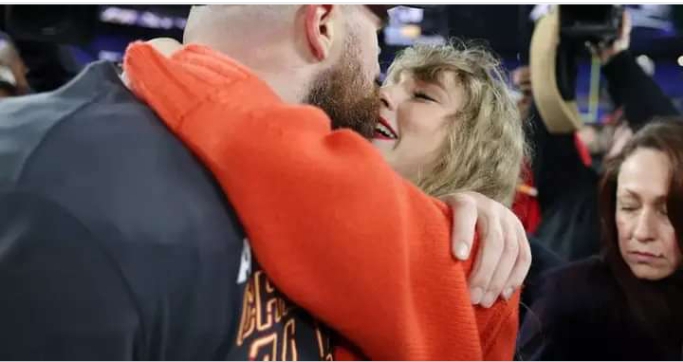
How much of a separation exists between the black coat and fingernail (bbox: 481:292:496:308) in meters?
0.50

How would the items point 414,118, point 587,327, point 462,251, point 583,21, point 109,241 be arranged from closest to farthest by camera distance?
1. point 109,241
2. point 462,251
3. point 414,118
4. point 587,327
5. point 583,21

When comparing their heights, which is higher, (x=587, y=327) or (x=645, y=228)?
(x=645, y=228)

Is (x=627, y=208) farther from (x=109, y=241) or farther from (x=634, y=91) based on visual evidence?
(x=109, y=241)

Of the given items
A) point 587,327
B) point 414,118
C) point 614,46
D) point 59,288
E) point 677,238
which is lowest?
point 587,327

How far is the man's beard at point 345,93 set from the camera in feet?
2.29

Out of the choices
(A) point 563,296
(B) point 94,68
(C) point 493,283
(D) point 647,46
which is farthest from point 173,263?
(D) point 647,46

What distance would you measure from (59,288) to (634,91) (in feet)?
4.48

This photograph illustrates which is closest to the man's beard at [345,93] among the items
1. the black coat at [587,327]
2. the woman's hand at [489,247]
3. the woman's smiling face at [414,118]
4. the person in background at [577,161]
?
the woman's hand at [489,247]

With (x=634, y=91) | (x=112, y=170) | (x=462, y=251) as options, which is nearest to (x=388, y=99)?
(x=462, y=251)

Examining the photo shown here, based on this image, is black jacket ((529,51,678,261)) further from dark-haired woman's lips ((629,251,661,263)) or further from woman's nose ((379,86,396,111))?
woman's nose ((379,86,396,111))

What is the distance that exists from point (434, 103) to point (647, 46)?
147cm

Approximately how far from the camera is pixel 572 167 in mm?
1585

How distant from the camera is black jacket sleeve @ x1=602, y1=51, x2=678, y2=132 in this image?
156 centimetres

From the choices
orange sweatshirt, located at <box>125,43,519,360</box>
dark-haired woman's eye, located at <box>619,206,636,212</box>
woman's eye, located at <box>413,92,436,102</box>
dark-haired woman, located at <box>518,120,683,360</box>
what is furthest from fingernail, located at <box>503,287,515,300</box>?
dark-haired woman's eye, located at <box>619,206,636,212</box>
